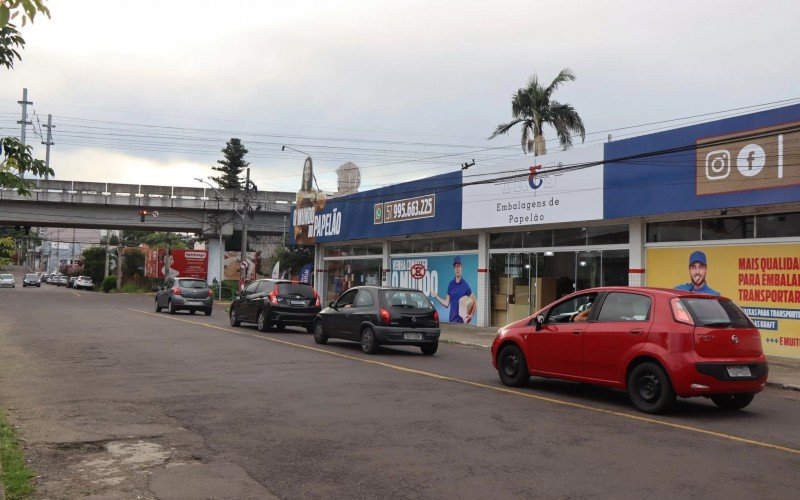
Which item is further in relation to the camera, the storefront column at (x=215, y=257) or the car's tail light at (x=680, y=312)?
the storefront column at (x=215, y=257)

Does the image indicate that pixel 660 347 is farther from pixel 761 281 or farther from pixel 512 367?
pixel 761 281

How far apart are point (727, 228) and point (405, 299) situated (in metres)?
8.28

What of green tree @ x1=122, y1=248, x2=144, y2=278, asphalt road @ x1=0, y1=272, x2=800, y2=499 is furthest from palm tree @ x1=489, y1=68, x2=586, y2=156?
green tree @ x1=122, y1=248, x2=144, y2=278

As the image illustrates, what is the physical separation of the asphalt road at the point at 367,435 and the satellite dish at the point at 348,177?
88.2 feet

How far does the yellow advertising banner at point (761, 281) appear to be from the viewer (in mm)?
16625

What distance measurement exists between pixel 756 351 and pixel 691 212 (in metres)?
9.28

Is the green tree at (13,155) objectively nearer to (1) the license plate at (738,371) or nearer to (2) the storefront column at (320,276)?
(1) the license plate at (738,371)

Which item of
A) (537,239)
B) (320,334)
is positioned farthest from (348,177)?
(320,334)

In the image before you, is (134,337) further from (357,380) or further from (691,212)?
(691,212)

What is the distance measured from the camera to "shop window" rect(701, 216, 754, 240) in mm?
17703

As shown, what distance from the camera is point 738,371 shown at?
30.1 feet

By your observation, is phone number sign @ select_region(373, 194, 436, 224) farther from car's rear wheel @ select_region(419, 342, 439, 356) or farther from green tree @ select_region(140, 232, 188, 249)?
green tree @ select_region(140, 232, 188, 249)

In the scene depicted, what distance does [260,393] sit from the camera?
34.4 ft

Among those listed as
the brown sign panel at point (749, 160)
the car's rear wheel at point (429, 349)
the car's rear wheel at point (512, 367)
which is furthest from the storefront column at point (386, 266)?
the car's rear wheel at point (512, 367)
